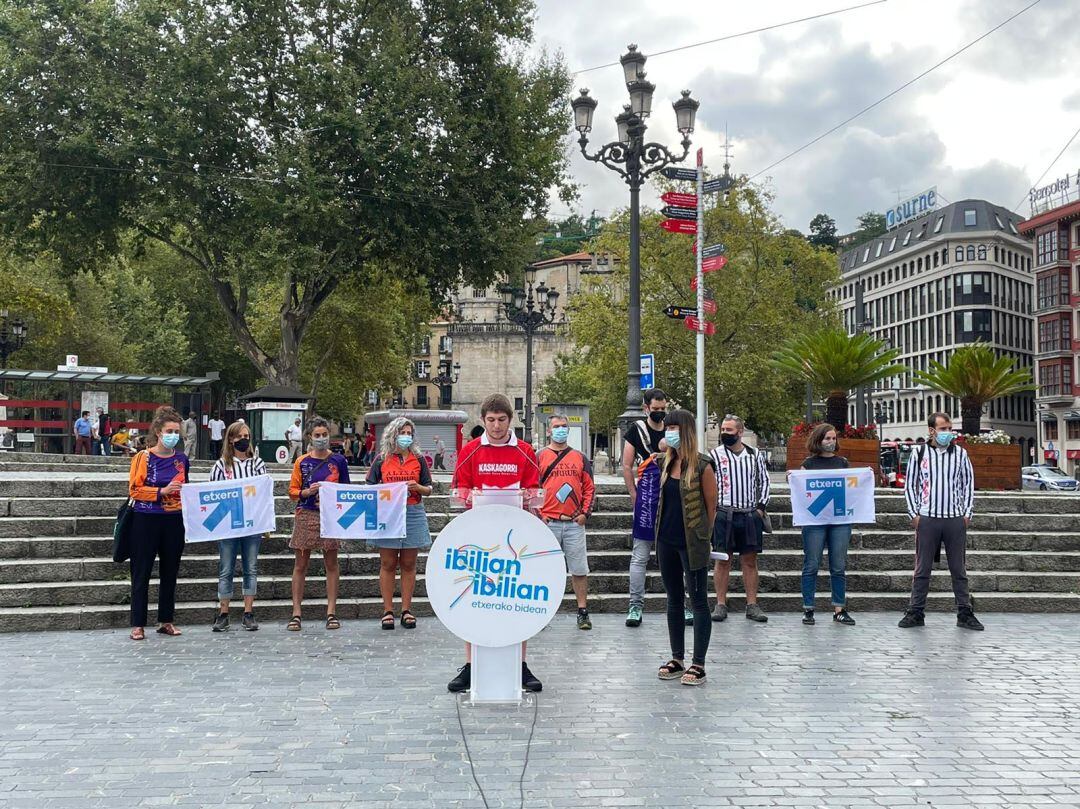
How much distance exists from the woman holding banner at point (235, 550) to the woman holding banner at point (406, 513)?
3.88 feet

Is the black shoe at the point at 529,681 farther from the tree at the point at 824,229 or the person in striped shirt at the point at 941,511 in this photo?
the tree at the point at 824,229

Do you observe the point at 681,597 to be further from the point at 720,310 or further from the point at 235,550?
the point at 720,310

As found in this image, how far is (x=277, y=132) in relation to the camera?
82.4 feet

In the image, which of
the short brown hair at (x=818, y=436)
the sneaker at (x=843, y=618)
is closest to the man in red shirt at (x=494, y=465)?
the sneaker at (x=843, y=618)

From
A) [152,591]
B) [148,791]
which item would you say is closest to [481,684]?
[148,791]

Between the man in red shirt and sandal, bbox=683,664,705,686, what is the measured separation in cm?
105

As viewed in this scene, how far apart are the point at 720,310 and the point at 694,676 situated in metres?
35.1

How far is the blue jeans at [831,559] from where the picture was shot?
10.1 metres

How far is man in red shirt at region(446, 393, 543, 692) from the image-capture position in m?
7.11

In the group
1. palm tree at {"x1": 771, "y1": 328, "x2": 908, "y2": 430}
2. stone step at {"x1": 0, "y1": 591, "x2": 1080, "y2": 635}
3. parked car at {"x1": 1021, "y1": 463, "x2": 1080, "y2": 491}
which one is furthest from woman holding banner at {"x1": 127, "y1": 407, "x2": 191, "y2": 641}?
parked car at {"x1": 1021, "y1": 463, "x2": 1080, "y2": 491}

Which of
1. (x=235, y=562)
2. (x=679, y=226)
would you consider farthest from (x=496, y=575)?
(x=679, y=226)

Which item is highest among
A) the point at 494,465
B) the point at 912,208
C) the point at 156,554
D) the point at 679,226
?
the point at 912,208

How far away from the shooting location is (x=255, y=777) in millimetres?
5180

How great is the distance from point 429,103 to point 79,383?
40.7ft
